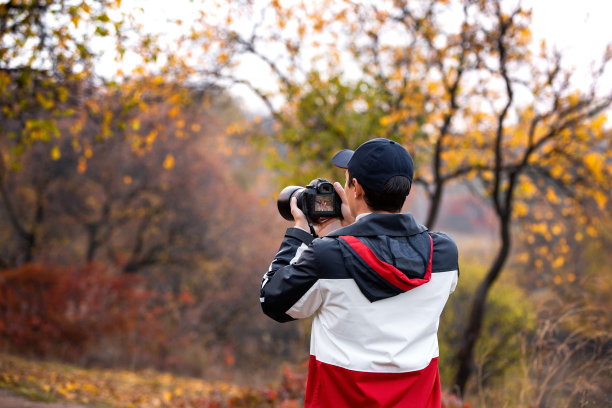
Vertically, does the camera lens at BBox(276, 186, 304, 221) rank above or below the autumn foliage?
above

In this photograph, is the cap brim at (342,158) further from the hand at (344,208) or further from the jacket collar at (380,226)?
the jacket collar at (380,226)

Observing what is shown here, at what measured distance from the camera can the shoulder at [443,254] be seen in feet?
5.99

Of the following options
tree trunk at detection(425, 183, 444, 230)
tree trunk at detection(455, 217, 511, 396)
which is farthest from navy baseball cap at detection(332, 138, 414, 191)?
tree trunk at detection(425, 183, 444, 230)

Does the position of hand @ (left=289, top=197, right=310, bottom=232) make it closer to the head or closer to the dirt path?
the head

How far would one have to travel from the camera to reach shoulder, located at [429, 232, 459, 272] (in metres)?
1.83

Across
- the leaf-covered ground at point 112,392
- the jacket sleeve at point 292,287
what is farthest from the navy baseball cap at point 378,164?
the leaf-covered ground at point 112,392

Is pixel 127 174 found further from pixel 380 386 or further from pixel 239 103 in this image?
pixel 380 386

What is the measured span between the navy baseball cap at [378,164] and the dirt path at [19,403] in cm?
376

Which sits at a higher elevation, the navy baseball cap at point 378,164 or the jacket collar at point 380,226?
the navy baseball cap at point 378,164

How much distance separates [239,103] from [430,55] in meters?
14.2

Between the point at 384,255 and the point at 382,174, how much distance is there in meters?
0.28

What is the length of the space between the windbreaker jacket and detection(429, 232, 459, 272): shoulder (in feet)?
0.17

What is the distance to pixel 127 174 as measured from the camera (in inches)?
563

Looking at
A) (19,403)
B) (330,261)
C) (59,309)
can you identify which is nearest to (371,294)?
(330,261)
